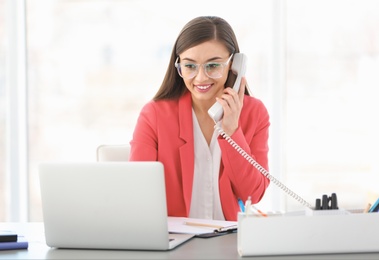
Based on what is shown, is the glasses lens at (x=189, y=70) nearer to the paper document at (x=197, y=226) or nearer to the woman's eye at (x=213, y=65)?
the woman's eye at (x=213, y=65)

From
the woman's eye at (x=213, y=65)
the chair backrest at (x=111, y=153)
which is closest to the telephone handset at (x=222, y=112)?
the woman's eye at (x=213, y=65)

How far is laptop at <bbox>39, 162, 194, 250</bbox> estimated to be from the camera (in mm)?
1816

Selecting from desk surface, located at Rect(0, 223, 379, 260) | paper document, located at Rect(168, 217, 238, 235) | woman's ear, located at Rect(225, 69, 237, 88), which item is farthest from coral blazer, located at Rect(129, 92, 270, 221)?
desk surface, located at Rect(0, 223, 379, 260)

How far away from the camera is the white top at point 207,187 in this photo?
2.74 meters

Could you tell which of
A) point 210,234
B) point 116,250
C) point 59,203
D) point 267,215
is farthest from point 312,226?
point 59,203

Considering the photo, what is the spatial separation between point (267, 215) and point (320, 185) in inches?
110

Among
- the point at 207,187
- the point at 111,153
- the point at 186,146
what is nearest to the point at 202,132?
the point at 186,146

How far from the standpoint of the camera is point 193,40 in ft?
8.87

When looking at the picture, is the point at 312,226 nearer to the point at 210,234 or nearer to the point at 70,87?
the point at 210,234

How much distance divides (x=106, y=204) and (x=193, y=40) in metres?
1.04

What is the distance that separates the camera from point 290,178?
449cm

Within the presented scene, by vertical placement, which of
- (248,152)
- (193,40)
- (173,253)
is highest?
Answer: (193,40)

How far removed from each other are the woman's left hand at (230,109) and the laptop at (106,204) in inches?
34.0

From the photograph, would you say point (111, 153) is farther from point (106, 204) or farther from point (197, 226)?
point (106, 204)
